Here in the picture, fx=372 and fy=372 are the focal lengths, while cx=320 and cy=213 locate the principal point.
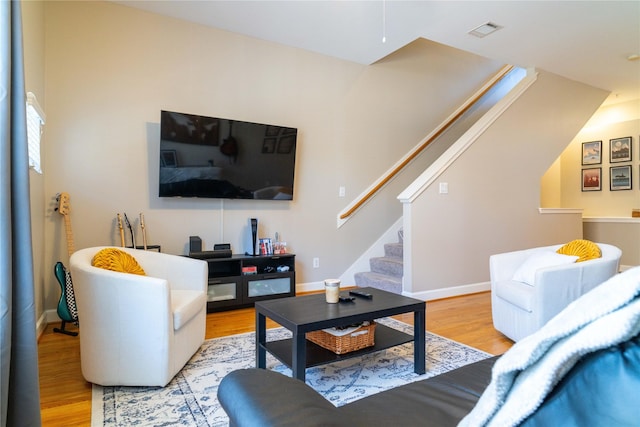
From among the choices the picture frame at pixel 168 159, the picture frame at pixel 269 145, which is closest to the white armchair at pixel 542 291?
the picture frame at pixel 269 145

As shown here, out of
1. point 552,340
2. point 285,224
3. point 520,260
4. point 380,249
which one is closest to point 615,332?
point 552,340

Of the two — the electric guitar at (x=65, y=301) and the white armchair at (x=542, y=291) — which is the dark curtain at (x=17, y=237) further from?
the white armchair at (x=542, y=291)

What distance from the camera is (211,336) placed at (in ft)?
9.45

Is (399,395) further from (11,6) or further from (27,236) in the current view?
(11,6)

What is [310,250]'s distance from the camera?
442 cm

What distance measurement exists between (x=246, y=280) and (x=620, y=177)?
6.12 metres

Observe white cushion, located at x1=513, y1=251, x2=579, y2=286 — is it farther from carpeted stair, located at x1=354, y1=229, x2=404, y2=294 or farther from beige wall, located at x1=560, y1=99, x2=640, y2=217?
beige wall, located at x1=560, y1=99, x2=640, y2=217

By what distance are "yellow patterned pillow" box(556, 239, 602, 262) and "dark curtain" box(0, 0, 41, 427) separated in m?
3.19

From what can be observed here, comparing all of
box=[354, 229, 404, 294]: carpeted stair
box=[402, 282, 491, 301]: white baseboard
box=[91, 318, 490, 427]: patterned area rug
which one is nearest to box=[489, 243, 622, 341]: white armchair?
box=[91, 318, 490, 427]: patterned area rug

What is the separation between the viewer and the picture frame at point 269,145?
4.00 metres

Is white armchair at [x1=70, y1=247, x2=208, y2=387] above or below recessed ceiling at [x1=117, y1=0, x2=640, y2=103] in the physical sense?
below

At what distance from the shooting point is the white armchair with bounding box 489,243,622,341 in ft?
7.95

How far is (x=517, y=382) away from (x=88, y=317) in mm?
2107

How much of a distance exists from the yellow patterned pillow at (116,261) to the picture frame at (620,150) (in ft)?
23.1
